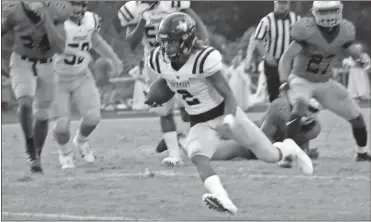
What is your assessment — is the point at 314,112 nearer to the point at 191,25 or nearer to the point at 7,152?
the point at 191,25

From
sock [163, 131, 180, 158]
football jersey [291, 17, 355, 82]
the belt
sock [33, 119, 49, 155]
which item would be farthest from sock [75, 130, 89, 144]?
football jersey [291, 17, 355, 82]

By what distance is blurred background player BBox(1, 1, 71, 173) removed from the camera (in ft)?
23.9

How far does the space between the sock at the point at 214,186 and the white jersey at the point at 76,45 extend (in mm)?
3035

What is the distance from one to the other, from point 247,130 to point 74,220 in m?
1.44

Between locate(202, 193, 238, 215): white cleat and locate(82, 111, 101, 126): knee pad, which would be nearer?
locate(202, 193, 238, 215): white cleat

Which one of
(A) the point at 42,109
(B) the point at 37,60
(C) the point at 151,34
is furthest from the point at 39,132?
(C) the point at 151,34

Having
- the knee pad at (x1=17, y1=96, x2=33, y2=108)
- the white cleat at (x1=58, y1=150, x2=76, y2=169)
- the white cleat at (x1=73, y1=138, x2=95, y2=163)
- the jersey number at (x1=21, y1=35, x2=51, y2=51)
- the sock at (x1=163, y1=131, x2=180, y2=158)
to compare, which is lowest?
the white cleat at (x1=73, y1=138, x2=95, y2=163)

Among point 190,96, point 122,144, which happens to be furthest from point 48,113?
point 122,144

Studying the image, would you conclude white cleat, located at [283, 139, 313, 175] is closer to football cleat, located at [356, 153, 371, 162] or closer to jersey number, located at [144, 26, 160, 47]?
football cleat, located at [356, 153, 371, 162]

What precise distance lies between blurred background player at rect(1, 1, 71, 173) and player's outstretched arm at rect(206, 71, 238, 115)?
1.88 m

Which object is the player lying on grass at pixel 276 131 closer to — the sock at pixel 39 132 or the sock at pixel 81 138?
the sock at pixel 81 138

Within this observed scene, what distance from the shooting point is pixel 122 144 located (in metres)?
11.0

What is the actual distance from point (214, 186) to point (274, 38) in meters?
4.93

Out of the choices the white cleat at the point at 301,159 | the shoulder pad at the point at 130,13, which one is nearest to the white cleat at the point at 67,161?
the shoulder pad at the point at 130,13
